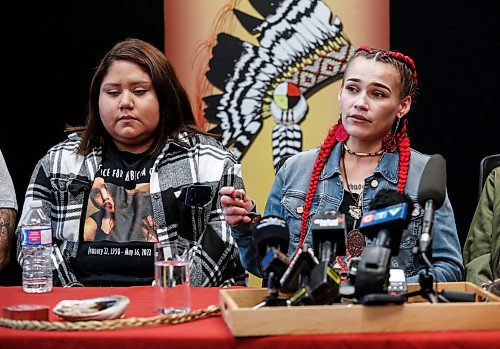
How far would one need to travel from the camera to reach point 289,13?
135 inches

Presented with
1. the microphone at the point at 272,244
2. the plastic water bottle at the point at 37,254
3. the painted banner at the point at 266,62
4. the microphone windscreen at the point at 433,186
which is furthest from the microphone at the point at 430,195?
the painted banner at the point at 266,62

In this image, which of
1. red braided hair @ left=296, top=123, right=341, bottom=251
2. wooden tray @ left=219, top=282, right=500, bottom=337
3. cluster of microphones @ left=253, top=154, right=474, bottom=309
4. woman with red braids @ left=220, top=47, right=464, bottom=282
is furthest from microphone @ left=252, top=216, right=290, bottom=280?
red braided hair @ left=296, top=123, right=341, bottom=251

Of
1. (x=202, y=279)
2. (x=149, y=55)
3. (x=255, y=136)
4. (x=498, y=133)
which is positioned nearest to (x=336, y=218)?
(x=202, y=279)

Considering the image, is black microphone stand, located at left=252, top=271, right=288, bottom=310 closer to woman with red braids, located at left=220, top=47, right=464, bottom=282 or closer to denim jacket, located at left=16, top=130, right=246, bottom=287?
woman with red braids, located at left=220, top=47, right=464, bottom=282

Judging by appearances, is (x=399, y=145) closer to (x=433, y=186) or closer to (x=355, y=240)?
(x=355, y=240)

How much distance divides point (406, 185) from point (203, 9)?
1.44 metres

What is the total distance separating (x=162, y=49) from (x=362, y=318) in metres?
2.25

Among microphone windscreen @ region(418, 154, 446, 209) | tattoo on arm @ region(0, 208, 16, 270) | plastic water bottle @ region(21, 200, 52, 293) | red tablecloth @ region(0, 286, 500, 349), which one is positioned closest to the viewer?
red tablecloth @ region(0, 286, 500, 349)

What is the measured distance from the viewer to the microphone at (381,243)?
5.03 ft

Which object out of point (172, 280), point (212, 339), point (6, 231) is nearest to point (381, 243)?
point (212, 339)

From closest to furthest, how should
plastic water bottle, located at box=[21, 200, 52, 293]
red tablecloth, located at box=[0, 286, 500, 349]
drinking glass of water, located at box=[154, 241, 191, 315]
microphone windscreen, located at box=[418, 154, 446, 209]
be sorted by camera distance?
red tablecloth, located at box=[0, 286, 500, 349] < microphone windscreen, located at box=[418, 154, 446, 209] < drinking glass of water, located at box=[154, 241, 191, 315] < plastic water bottle, located at box=[21, 200, 52, 293]

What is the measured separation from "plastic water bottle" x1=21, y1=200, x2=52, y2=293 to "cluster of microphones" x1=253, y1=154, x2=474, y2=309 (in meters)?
0.68

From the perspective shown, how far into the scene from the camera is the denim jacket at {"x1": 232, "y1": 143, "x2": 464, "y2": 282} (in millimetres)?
2238

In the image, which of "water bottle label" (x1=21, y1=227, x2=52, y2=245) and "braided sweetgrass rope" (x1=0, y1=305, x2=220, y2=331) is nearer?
"braided sweetgrass rope" (x1=0, y1=305, x2=220, y2=331)
